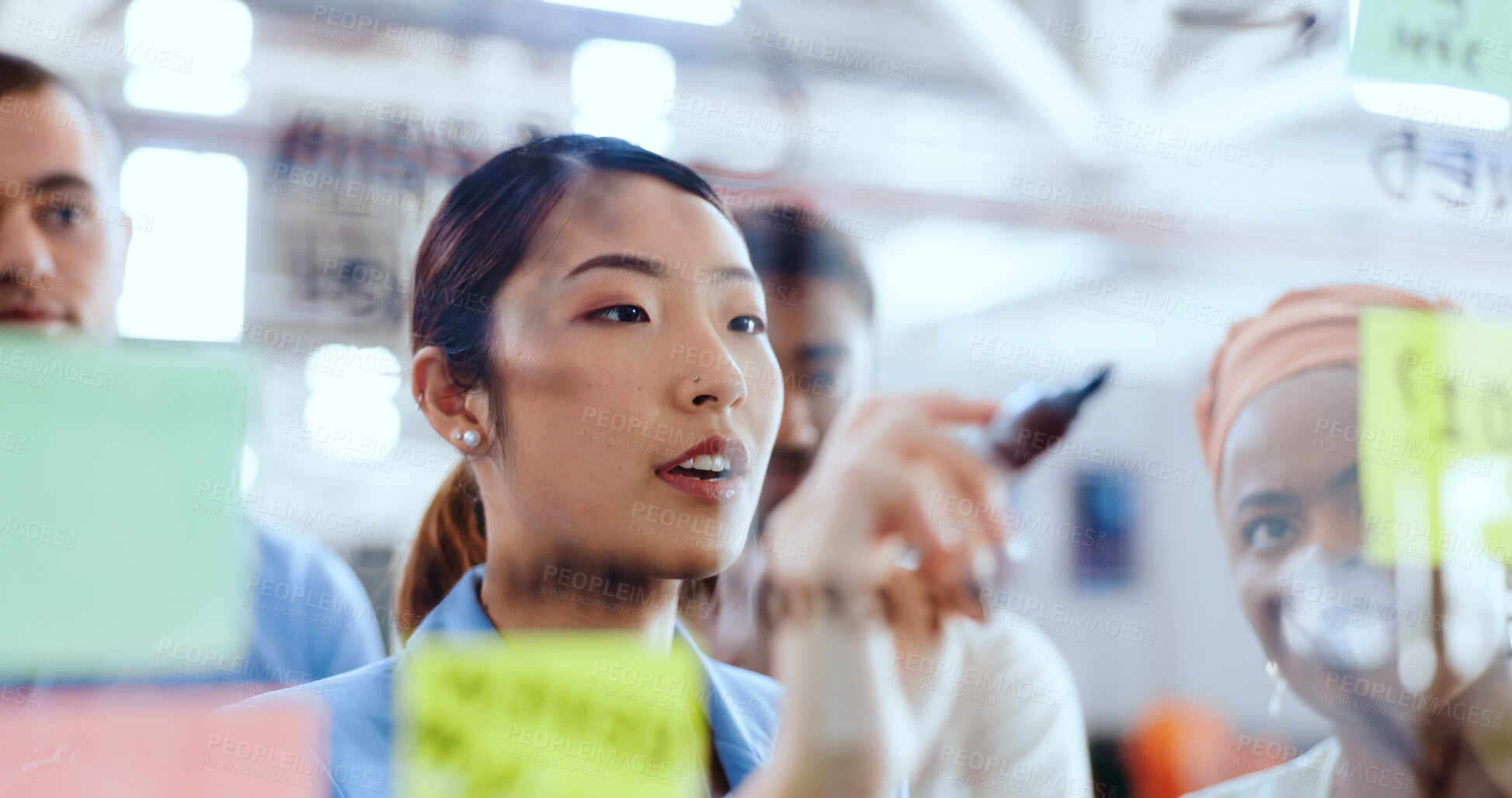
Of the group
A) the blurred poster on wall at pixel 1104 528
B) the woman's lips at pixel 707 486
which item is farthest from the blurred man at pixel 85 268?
the blurred poster on wall at pixel 1104 528

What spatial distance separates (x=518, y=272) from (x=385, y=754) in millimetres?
266

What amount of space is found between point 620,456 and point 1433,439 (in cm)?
68

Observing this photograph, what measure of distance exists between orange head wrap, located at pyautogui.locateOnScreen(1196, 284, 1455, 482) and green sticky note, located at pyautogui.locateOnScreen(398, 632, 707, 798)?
1.46 ft

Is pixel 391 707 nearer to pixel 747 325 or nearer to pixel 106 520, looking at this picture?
pixel 106 520

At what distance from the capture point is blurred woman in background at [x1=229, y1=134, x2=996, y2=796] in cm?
61

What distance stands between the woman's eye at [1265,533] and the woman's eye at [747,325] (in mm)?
416

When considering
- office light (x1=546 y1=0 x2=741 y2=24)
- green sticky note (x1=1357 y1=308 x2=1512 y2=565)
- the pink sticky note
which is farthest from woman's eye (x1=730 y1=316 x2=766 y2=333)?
green sticky note (x1=1357 y1=308 x2=1512 y2=565)

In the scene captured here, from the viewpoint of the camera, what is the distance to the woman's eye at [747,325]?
2.15ft

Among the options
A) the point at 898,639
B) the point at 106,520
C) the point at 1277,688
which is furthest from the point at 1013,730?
the point at 106,520

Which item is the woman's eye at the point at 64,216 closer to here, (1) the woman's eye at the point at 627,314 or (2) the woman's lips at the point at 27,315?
(2) the woman's lips at the point at 27,315

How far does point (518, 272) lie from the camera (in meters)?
0.61

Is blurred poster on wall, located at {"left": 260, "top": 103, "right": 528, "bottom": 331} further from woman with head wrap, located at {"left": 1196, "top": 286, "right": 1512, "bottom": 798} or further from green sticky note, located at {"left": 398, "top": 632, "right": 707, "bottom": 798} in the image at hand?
woman with head wrap, located at {"left": 1196, "top": 286, "right": 1512, "bottom": 798}

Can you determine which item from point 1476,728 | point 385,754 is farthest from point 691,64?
point 1476,728

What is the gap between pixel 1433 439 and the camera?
90 cm
